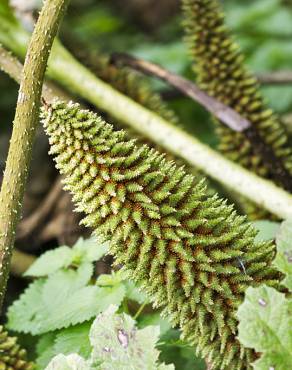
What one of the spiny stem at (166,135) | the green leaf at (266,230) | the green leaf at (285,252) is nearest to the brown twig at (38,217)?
the spiny stem at (166,135)

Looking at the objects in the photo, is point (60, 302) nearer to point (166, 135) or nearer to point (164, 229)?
point (164, 229)

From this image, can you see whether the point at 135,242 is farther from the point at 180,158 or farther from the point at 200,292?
the point at 180,158

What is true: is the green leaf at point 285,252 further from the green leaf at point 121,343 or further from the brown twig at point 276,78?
the brown twig at point 276,78


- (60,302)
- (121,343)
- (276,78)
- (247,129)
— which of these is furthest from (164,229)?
(276,78)

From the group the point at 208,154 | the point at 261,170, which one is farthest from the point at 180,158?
the point at 261,170

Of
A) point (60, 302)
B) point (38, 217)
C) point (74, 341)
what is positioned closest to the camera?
point (74, 341)

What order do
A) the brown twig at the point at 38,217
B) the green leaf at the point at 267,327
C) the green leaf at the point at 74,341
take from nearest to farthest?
the green leaf at the point at 267,327
the green leaf at the point at 74,341
the brown twig at the point at 38,217

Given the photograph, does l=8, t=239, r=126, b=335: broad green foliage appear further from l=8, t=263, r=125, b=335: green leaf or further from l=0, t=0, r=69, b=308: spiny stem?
l=0, t=0, r=69, b=308: spiny stem
